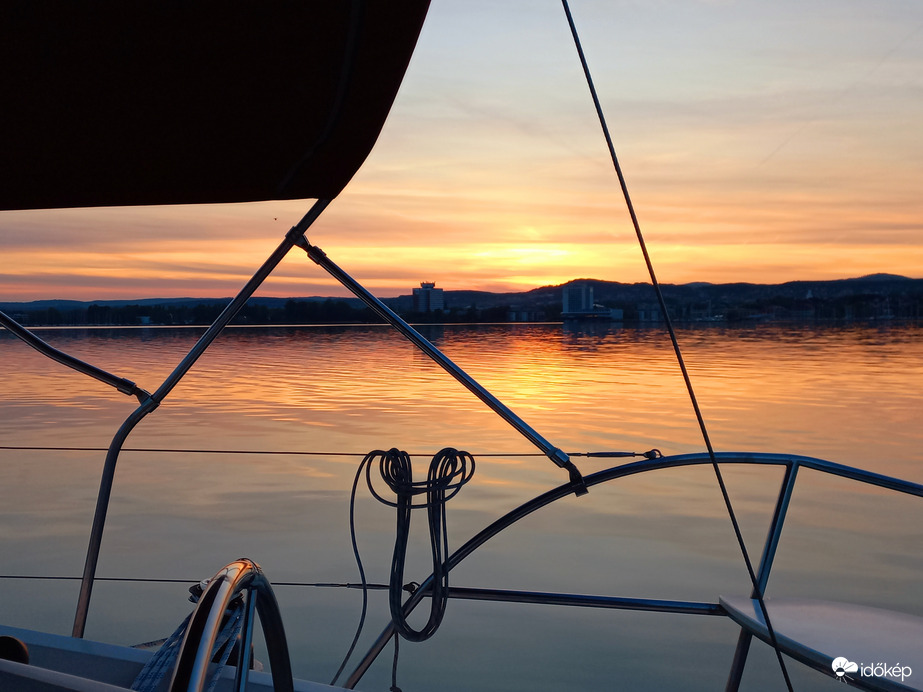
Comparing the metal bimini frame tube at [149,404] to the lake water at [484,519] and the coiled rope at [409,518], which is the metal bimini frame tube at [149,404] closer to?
the coiled rope at [409,518]

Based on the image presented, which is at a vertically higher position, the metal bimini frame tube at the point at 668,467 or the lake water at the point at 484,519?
the metal bimini frame tube at the point at 668,467

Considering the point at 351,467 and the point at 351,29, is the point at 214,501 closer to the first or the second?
the point at 351,467

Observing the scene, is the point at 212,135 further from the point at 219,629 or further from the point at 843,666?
the point at 843,666

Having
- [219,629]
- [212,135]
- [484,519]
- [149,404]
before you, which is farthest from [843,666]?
[484,519]

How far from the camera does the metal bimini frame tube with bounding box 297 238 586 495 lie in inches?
61.6

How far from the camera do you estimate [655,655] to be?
331 centimetres

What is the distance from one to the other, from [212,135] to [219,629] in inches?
30.6

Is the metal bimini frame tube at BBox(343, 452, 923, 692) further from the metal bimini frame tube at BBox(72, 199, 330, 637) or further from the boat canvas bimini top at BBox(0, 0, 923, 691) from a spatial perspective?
the metal bimini frame tube at BBox(72, 199, 330, 637)

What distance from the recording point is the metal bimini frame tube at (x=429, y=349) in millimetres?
1564

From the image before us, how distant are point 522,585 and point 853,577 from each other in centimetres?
194

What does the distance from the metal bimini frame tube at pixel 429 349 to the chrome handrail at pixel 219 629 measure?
2.69 ft

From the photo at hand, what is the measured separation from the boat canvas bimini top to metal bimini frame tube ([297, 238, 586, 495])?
0.01 meters

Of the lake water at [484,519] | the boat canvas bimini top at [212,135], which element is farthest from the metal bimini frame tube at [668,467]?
the lake water at [484,519]

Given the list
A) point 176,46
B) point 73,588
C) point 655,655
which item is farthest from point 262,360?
point 176,46
